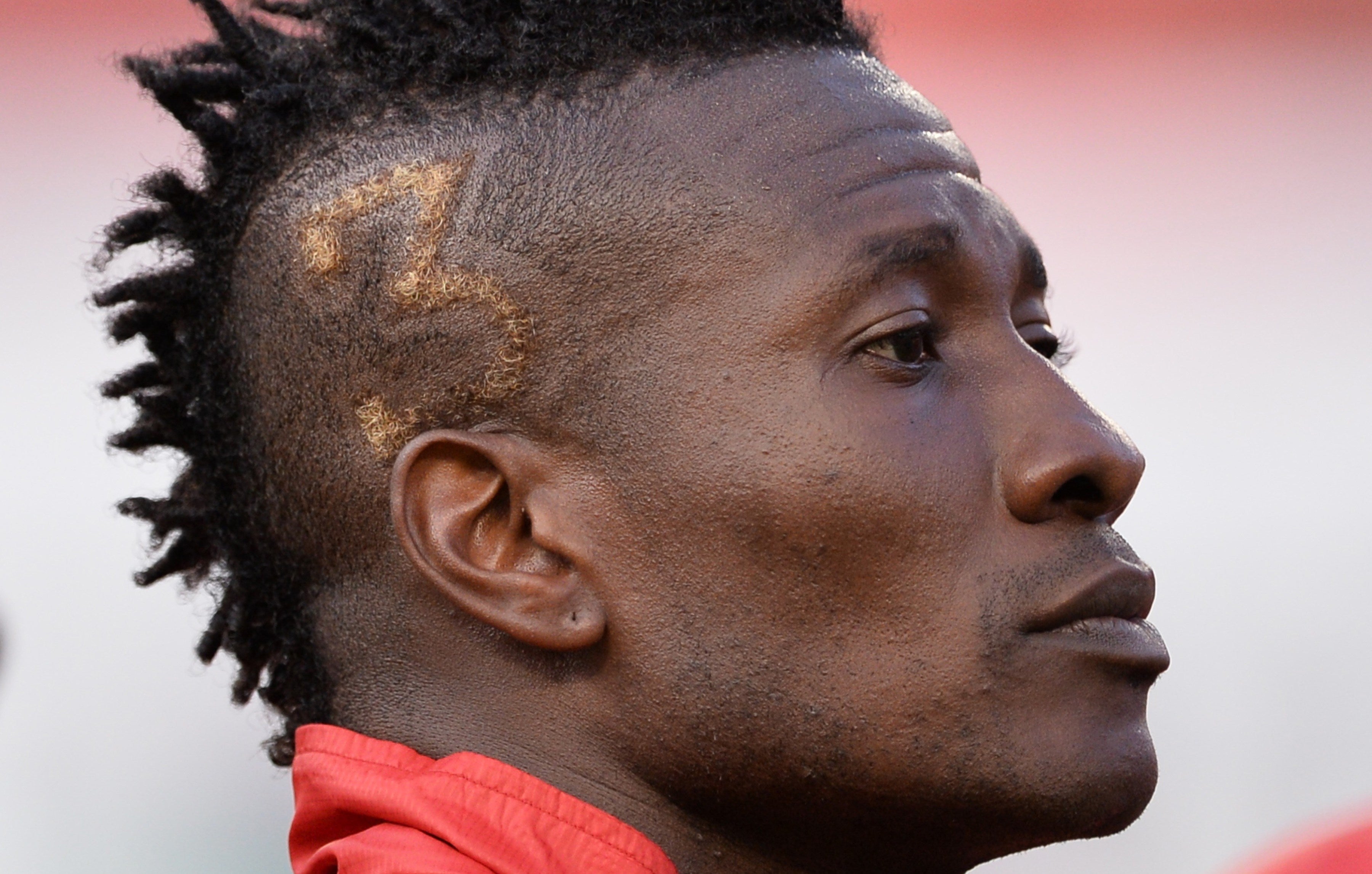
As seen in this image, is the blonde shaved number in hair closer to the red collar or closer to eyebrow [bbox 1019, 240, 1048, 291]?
the red collar

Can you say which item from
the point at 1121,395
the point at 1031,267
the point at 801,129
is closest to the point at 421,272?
the point at 801,129

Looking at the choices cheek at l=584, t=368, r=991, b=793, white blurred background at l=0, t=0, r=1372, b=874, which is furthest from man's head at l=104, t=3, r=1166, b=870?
white blurred background at l=0, t=0, r=1372, b=874

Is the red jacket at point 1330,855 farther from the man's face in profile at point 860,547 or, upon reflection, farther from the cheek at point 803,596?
the cheek at point 803,596

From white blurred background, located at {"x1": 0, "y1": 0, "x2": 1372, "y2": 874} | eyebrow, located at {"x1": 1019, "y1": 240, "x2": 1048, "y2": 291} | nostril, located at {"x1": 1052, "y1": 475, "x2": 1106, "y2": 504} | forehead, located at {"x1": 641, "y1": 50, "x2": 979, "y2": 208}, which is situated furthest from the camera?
white blurred background, located at {"x1": 0, "y1": 0, "x2": 1372, "y2": 874}

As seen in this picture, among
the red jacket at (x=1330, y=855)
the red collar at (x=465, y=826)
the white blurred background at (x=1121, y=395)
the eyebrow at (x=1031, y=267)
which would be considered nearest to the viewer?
the red collar at (x=465, y=826)

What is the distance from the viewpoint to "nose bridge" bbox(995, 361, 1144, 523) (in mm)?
1923

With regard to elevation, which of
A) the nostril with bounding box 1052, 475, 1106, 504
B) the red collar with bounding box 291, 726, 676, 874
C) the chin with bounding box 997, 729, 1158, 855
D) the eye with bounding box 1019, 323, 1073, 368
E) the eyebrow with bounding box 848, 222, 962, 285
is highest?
the eye with bounding box 1019, 323, 1073, 368

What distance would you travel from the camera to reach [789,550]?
191cm

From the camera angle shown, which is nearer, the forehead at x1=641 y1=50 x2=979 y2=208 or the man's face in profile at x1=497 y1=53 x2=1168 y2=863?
the man's face in profile at x1=497 y1=53 x2=1168 y2=863

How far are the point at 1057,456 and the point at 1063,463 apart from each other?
0.5 inches

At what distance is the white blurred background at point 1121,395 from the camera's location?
371cm

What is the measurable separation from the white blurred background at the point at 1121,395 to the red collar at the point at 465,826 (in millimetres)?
1915

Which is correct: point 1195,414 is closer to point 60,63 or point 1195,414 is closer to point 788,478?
point 788,478

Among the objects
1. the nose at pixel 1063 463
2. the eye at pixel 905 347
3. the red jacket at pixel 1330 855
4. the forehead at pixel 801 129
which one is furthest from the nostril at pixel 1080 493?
the red jacket at pixel 1330 855
